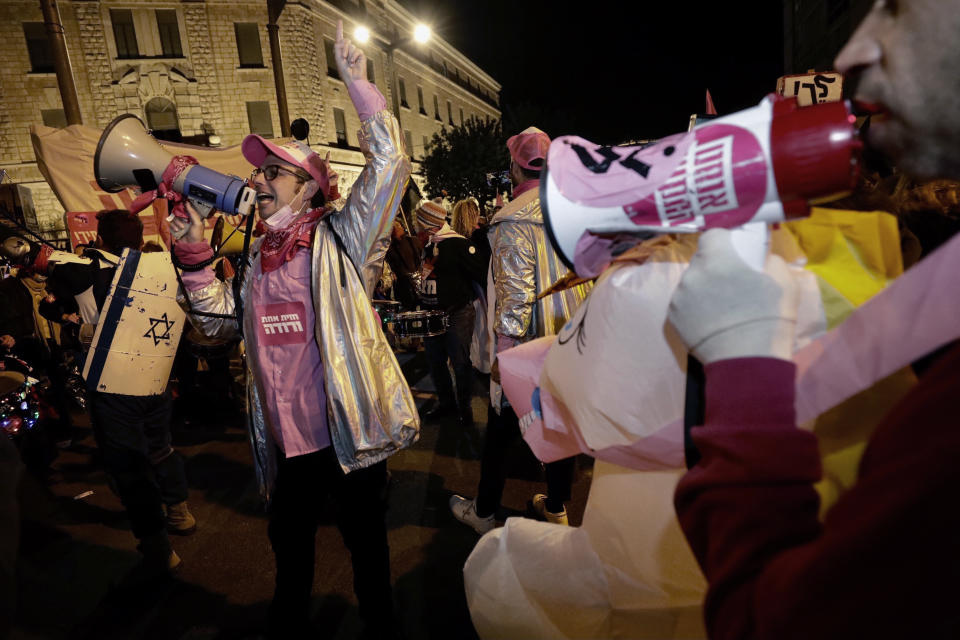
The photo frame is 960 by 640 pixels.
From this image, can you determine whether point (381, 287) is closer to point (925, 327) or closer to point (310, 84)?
point (925, 327)

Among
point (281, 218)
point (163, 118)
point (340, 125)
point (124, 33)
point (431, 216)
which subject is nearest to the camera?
point (281, 218)

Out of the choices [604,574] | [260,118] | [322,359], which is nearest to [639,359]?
[604,574]

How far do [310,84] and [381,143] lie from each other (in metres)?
25.1

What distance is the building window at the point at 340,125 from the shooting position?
85.5 ft

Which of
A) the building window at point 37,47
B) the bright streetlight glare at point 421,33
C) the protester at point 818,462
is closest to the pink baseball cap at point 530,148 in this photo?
the protester at point 818,462

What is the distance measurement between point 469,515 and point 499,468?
1.52ft

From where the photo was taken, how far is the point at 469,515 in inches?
129

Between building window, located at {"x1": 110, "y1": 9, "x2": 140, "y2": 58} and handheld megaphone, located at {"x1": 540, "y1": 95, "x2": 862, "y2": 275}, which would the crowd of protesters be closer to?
handheld megaphone, located at {"x1": 540, "y1": 95, "x2": 862, "y2": 275}

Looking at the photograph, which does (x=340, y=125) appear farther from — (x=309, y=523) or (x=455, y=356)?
(x=309, y=523)

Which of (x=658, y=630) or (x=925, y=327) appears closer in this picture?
(x=925, y=327)

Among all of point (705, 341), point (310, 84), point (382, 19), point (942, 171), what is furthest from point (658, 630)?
point (382, 19)

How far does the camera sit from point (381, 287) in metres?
7.24

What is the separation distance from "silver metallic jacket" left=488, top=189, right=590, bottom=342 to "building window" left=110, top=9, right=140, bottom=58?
2586cm

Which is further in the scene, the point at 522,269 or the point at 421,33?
the point at 421,33
